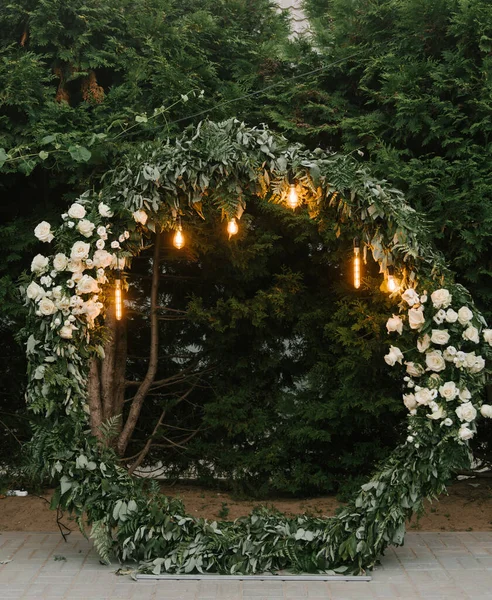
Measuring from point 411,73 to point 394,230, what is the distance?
1668 mm

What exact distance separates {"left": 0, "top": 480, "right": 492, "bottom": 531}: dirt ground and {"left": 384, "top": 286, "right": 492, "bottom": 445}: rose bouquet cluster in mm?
1556

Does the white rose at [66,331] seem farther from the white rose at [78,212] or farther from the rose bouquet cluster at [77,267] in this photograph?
the white rose at [78,212]

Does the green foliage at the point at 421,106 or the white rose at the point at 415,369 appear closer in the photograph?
the white rose at the point at 415,369

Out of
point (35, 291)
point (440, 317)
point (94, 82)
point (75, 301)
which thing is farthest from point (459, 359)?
point (94, 82)

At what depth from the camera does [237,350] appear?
703 centimetres

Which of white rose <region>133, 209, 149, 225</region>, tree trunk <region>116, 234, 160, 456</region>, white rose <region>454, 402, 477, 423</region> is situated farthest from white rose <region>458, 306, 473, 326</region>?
tree trunk <region>116, 234, 160, 456</region>

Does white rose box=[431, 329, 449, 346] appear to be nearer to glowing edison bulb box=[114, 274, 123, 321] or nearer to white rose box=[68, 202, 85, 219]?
glowing edison bulb box=[114, 274, 123, 321]

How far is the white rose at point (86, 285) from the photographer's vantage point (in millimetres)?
4809

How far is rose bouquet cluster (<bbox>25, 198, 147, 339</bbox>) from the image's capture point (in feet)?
15.8

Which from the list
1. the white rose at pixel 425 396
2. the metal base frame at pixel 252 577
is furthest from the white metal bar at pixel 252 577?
the white rose at pixel 425 396

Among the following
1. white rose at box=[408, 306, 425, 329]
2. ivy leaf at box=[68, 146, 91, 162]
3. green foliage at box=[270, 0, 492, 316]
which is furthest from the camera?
green foliage at box=[270, 0, 492, 316]

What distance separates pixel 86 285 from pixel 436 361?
226 centimetres

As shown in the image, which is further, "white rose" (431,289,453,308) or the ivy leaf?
the ivy leaf

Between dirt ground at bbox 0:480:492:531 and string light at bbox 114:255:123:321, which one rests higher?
string light at bbox 114:255:123:321
